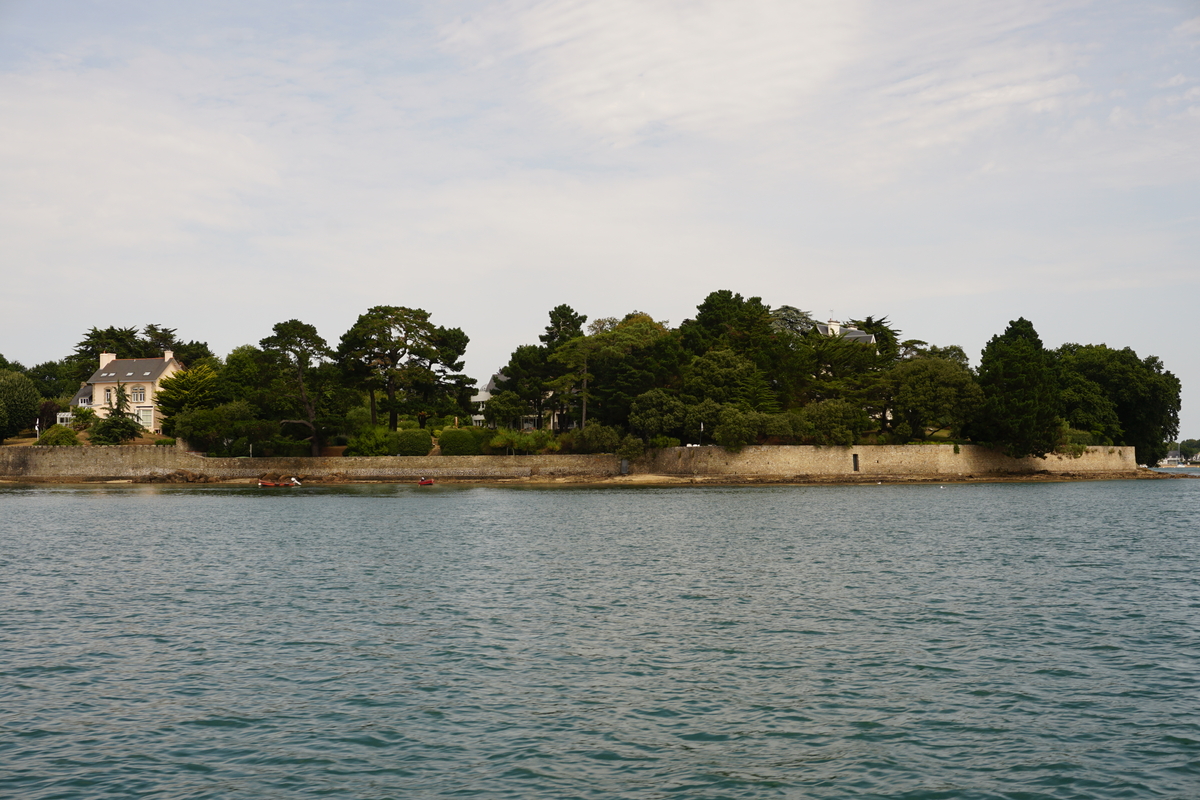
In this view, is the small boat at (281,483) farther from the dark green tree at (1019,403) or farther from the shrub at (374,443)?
the dark green tree at (1019,403)

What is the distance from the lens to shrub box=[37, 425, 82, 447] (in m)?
81.6

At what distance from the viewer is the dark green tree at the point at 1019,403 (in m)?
70.7

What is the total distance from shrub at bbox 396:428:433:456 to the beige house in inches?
1202

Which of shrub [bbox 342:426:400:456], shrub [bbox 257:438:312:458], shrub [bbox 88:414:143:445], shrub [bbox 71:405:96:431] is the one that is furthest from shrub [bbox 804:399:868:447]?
shrub [bbox 71:405:96:431]

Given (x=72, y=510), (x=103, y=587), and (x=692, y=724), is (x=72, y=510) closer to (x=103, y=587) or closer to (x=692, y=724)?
(x=103, y=587)

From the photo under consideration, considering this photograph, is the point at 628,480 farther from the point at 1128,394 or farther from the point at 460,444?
the point at 1128,394

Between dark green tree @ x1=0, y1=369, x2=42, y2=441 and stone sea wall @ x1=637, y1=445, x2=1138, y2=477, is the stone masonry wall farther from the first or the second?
dark green tree @ x1=0, y1=369, x2=42, y2=441

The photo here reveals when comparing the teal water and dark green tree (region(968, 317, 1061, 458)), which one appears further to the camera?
dark green tree (region(968, 317, 1061, 458))

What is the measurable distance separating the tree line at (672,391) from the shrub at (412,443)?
16.9 inches

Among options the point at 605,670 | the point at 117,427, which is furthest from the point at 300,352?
the point at 605,670

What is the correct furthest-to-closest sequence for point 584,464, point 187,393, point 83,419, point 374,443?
point 83,419
point 187,393
point 374,443
point 584,464

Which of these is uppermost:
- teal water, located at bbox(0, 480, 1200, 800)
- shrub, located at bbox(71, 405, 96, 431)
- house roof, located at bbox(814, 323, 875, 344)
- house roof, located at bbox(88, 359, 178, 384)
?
house roof, located at bbox(814, 323, 875, 344)

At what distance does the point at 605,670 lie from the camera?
13695 millimetres

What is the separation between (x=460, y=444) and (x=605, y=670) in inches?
2610
